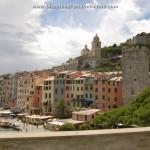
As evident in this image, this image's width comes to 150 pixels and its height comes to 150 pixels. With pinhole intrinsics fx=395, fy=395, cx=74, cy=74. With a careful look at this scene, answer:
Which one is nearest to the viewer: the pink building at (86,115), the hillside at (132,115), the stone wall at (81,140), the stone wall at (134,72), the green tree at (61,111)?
the stone wall at (81,140)

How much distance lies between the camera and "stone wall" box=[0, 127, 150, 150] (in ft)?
18.4

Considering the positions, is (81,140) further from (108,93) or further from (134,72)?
(108,93)

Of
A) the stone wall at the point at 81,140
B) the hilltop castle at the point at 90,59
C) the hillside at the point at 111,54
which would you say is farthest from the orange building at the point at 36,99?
the stone wall at the point at 81,140

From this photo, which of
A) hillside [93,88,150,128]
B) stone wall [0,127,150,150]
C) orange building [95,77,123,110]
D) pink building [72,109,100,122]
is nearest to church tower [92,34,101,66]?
orange building [95,77,123,110]

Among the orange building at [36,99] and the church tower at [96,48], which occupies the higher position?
the church tower at [96,48]

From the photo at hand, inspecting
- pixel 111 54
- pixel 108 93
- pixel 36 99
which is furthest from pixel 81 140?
pixel 111 54

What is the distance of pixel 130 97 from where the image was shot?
1922 inches

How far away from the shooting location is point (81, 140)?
19.3 feet

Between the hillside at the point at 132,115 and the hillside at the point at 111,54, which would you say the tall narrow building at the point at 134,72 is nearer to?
the hillside at the point at 132,115

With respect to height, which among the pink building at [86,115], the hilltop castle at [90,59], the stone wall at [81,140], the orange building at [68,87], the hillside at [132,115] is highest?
the hilltop castle at [90,59]

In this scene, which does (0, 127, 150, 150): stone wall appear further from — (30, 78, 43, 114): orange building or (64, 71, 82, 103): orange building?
(30, 78, 43, 114): orange building

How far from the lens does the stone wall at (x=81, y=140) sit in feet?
18.4

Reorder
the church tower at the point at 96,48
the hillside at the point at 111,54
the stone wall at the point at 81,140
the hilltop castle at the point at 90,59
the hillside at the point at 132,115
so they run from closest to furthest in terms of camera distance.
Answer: the stone wall at the point at 81,140 → the hillside at the point at 132,115 → the hillside at the point at 111,54 → the hilltop castle at the point at 90,59 → the church tower at the point at 96,48

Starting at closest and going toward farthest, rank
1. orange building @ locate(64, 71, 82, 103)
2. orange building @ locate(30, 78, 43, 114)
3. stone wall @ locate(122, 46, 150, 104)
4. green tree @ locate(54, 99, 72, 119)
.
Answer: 1. stone wall @ locate(122, 46, 150, 104)
2. green tree @ locate(54, 99, 72, 119)
3. orange building @ locate(64, 71, 82, 103)
4. orange building @ locate(30, 78, 43, 114)
